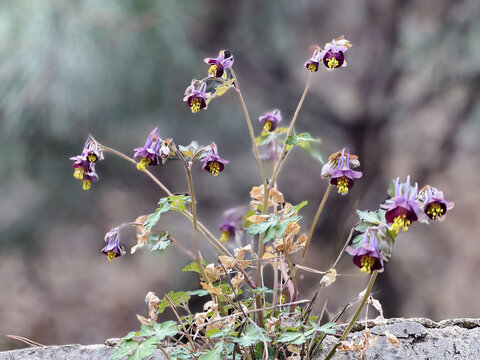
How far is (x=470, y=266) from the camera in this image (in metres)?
1.44

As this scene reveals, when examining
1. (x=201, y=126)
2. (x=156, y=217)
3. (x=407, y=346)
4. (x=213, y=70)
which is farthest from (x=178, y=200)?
(x=201, y=126)

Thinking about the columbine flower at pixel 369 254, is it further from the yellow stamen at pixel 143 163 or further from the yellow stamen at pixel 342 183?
the yellow stamen at pixel 143 163

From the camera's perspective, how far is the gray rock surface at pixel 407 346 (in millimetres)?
571

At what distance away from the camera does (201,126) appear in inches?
48.4

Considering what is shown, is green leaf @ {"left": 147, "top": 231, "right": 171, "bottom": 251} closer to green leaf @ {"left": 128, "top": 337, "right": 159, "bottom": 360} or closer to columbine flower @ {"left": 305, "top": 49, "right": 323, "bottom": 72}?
green leaf @ {"left": 128, "top": 337, "right": 159, "bottom": 360}

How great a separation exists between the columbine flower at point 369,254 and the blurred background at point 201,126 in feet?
2.50

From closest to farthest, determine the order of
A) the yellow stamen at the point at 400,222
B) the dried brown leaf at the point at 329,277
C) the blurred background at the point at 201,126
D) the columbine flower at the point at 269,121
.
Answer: the yellow stamen at the point at 400,222
the dried brown leaf at the point at 329,277
the columbine flower at the point at 269,121
the blurred background at the point at 201,126

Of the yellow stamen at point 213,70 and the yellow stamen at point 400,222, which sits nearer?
the yellow stamen at point 400,222

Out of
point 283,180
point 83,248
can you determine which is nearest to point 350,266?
point 283,180

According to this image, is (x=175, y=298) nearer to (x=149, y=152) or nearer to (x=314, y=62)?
(x=149, y=152)

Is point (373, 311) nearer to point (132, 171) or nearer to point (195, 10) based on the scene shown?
point (132, 171)

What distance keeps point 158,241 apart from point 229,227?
0.13 m

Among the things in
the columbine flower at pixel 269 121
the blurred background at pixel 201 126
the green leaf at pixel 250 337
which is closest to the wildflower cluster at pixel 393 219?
the green leaf at pixel 250 337

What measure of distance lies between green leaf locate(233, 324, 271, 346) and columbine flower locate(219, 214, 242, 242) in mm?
166
